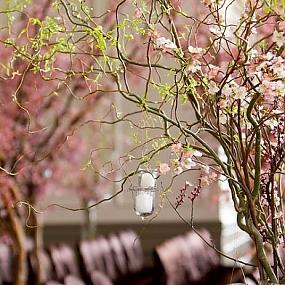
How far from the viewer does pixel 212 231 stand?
19.6ft

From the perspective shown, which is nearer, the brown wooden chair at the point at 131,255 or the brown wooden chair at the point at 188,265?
the brown wooden chair at the point at 188,265

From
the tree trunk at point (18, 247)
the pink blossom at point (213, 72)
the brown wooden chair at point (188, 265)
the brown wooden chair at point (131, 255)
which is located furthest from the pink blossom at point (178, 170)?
the brown wooden chair at point (131, 255)

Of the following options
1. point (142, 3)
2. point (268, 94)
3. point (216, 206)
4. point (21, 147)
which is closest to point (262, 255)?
point (268, 94)

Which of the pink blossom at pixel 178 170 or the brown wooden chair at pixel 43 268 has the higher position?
the pink blossom at pixel 178 170

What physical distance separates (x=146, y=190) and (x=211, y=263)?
11.2 feet

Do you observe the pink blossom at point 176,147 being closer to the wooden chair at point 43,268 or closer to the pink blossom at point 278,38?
the pink blossom at point 278,38

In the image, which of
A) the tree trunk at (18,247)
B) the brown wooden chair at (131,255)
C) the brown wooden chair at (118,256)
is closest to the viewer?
the tree trunk at (18,247)

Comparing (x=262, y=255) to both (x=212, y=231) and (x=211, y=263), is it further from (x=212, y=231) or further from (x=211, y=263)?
(x=212, y=231)

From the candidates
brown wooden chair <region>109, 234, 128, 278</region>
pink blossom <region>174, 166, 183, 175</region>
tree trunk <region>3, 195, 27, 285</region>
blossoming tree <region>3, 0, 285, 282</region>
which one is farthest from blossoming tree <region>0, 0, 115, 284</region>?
brown wooden chair <region>109, 234, 128, 278</region>

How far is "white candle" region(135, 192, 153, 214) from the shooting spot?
4.32 feet

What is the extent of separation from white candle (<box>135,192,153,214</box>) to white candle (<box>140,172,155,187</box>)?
0.01m

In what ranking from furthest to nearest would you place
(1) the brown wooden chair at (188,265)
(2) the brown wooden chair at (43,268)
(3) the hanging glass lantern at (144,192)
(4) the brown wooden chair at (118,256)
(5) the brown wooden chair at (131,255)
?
(5) the brown wooden chair at (131,255) < (4) the brown wooden chair at (118,256) < (1) the brown wooden chair at (188,265) < (2) the brown wooden chair at (43,268) < (3) the hanging glass lantern at (144,192)

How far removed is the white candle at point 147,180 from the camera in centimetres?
132

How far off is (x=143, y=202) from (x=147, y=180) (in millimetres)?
34
